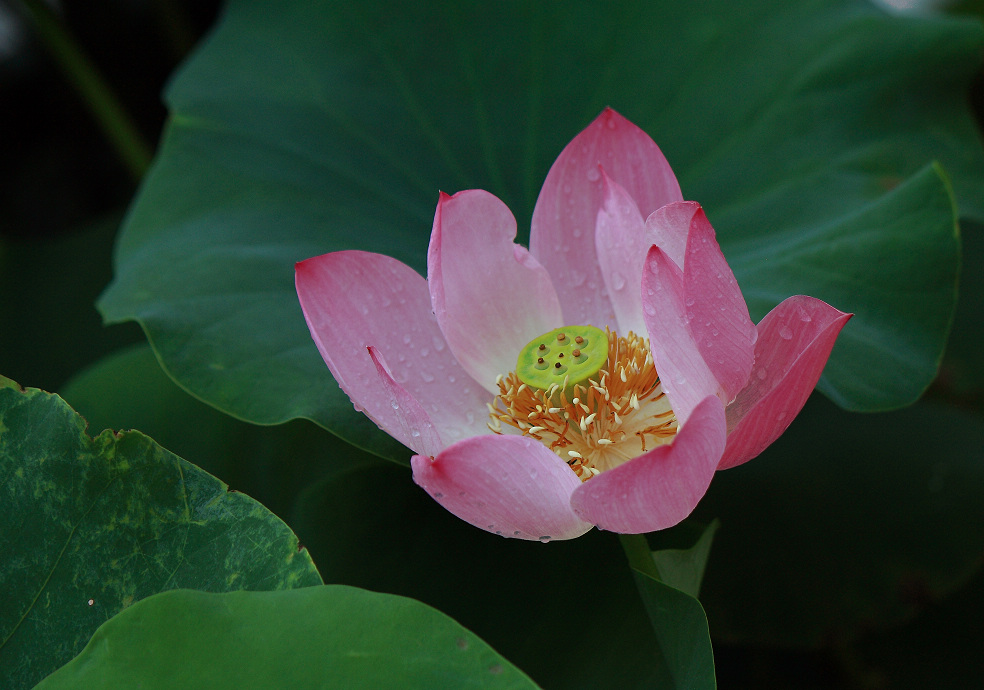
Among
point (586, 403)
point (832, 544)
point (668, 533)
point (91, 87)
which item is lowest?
point (832, 544)

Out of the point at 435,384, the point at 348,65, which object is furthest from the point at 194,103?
the point at 435,384

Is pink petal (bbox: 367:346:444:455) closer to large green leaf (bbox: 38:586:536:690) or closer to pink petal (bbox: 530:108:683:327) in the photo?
large green leaf (bbox: 38:586:536:690)

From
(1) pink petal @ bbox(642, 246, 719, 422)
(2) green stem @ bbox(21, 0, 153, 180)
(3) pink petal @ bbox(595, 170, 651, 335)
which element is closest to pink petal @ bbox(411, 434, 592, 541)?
(1) pink petal @ bbox(642, 246, 719, 422)

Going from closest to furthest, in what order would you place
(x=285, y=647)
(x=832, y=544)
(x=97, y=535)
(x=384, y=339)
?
1. (x=285, y=647)
2. (x=97, y=535)
3. (x=384, y=339)
4. (x=832, y=544)

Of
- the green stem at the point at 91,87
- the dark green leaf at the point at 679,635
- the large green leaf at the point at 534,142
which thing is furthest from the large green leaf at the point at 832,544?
the green stem at the point at 91,87

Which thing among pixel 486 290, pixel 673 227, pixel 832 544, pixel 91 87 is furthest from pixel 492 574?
pixel 91 87

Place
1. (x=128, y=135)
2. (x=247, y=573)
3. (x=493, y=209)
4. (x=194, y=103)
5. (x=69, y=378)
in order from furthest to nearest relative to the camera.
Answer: (x=128, y=135) → (x=69, y=378) → (x=194, y=103) → (x=493, y=209) → (x=247, y=573)

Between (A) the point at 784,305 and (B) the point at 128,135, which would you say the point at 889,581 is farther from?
(B) the point at 128,135

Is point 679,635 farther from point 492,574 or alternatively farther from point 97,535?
point 97,535
